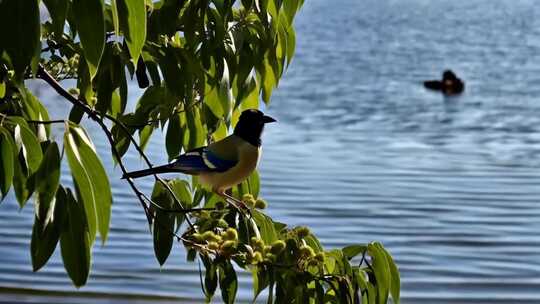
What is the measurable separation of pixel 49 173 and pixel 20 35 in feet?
0.54

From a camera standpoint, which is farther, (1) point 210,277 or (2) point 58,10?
(1) point 210,277

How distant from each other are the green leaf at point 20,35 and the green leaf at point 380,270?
0.75m

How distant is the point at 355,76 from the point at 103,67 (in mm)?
15508

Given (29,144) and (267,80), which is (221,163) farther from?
(29,144)

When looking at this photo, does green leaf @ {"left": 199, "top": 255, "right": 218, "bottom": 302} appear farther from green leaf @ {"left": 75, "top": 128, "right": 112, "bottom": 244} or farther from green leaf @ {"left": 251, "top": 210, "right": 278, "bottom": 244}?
green leaf @ {"left": 75, "top": 128, "right": 112, "bottom": 244}

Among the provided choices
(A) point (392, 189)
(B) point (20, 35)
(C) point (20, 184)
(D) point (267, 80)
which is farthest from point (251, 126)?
(A) point (392, 189)

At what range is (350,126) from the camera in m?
12.0

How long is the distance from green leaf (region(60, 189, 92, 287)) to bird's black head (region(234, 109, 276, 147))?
78 cm

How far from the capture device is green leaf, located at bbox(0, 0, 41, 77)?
151 centimetres

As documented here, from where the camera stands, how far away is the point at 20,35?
4.95 ft

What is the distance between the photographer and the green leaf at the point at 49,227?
162cm

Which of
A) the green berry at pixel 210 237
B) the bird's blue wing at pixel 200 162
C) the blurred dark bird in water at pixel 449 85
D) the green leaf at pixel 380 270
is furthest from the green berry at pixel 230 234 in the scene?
the blurred dark bird in water at pixel 449 85

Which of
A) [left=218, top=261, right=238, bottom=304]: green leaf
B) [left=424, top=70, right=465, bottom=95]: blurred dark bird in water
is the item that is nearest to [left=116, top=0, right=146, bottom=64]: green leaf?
[left=218, top=261, right=238, bottom=304]: green leaf

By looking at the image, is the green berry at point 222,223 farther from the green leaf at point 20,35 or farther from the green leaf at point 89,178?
the green leaf at point 20,35
